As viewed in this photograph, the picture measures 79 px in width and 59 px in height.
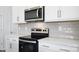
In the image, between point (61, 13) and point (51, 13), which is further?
point (51, 13)

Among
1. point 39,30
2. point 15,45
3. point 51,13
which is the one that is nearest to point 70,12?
point 51,13

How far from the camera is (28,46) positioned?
2330 mm

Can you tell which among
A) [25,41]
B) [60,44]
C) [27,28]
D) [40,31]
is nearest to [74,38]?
[60,44]

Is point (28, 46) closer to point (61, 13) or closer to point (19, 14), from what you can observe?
point (61, 13)

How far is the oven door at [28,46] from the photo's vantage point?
219 centimetres

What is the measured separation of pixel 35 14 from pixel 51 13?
1.67ft

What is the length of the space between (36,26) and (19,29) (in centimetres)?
92

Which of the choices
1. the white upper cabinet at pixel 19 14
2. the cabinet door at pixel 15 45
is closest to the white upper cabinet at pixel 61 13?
the white upper cabinet at pixel 19 14

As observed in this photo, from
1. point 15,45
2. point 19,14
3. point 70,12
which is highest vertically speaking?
point 19,14

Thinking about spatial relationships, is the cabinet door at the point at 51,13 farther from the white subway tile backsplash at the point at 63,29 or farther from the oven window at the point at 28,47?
the oven window at the point at 28,47

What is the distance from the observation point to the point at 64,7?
1.99m

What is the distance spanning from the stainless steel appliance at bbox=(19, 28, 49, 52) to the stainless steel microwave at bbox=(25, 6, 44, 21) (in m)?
0.42

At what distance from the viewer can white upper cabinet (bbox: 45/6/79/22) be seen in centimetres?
184
